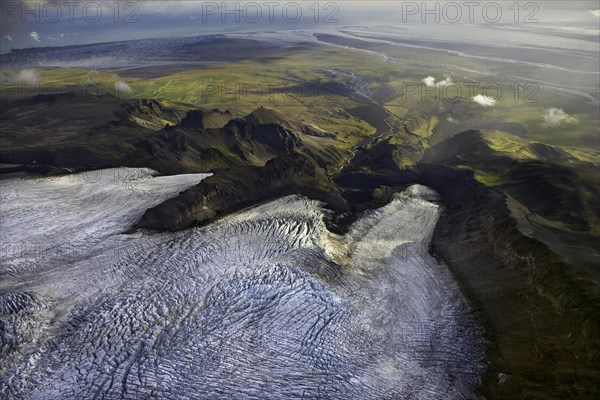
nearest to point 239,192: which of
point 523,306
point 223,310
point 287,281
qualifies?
point 287,281

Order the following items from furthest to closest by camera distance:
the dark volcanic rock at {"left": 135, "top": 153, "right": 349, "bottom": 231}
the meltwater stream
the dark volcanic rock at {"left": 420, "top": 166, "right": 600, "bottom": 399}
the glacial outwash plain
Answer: the dark volcanic rock at {"left": 135, "top": 153, "right": 349, "bottom": 231} → the glacial outwash plain → the meltwater stream → the dark volcanic rock at {"left": 420, "top": 166, "right": 600, "bottom": 399}

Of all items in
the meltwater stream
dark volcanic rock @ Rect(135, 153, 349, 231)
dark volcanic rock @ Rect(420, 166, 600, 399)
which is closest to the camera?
dark volcanic rock @ Rect(420, 166, 600, 399)

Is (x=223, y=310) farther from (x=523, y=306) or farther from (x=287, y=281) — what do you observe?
(x=523, y=306)

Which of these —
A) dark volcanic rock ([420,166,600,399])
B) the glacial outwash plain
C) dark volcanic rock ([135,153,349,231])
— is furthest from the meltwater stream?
dark volcanic rock ([135,153,349,231])

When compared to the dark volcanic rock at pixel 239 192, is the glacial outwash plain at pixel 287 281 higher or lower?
lower

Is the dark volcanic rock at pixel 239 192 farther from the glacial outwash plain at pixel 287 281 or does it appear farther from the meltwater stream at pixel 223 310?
the meltwater stream at pixel 223 310

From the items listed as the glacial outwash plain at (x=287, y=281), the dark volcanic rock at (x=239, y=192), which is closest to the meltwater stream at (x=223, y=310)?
the glacial outwash plain at (x=287, y=281)

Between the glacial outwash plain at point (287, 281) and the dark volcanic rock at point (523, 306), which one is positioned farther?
the glacial outwash plain at point (287, 281)

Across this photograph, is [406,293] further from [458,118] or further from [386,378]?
[458,118]

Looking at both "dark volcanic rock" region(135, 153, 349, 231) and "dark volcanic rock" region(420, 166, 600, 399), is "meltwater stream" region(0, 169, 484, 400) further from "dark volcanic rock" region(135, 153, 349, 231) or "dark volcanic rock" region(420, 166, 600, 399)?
"dark volcanic rock" region(135, 153, 349, 231)
